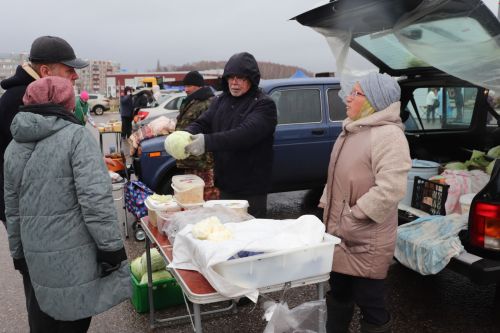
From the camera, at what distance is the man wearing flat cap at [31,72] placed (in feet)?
8.34

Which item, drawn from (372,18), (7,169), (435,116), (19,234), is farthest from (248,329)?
(435,116)

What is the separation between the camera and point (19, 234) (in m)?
2.32

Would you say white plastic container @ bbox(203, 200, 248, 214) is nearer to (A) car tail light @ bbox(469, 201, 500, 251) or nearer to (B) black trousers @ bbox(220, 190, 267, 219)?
(B) black trousers @ bbox(220, 190, 267, 219)

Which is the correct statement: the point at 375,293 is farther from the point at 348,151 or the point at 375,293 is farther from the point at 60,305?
the point at 60,305

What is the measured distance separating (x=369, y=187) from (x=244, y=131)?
904 millimetres

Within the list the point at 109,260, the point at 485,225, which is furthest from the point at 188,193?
the point at 485,225

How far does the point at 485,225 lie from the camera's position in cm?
275

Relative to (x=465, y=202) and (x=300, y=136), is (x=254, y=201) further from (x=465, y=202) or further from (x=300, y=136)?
(x=300, y=136)

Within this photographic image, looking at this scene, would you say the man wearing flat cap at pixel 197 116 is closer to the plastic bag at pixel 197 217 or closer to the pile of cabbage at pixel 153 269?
the pile of cabbage at pixel 153 269

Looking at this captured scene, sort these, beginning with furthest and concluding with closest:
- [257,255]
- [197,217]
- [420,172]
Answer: [420,172], [197,217], [257,255]

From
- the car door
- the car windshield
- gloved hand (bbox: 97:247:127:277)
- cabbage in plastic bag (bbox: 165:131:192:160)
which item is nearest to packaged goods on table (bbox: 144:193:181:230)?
cabbage in plastic bag (bbox: 165:131:192:160)

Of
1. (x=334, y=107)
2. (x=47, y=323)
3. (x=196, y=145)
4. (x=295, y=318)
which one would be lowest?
(x=47, y=323)

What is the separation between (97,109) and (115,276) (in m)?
35.9

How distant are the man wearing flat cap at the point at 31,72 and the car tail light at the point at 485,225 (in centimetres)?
273
